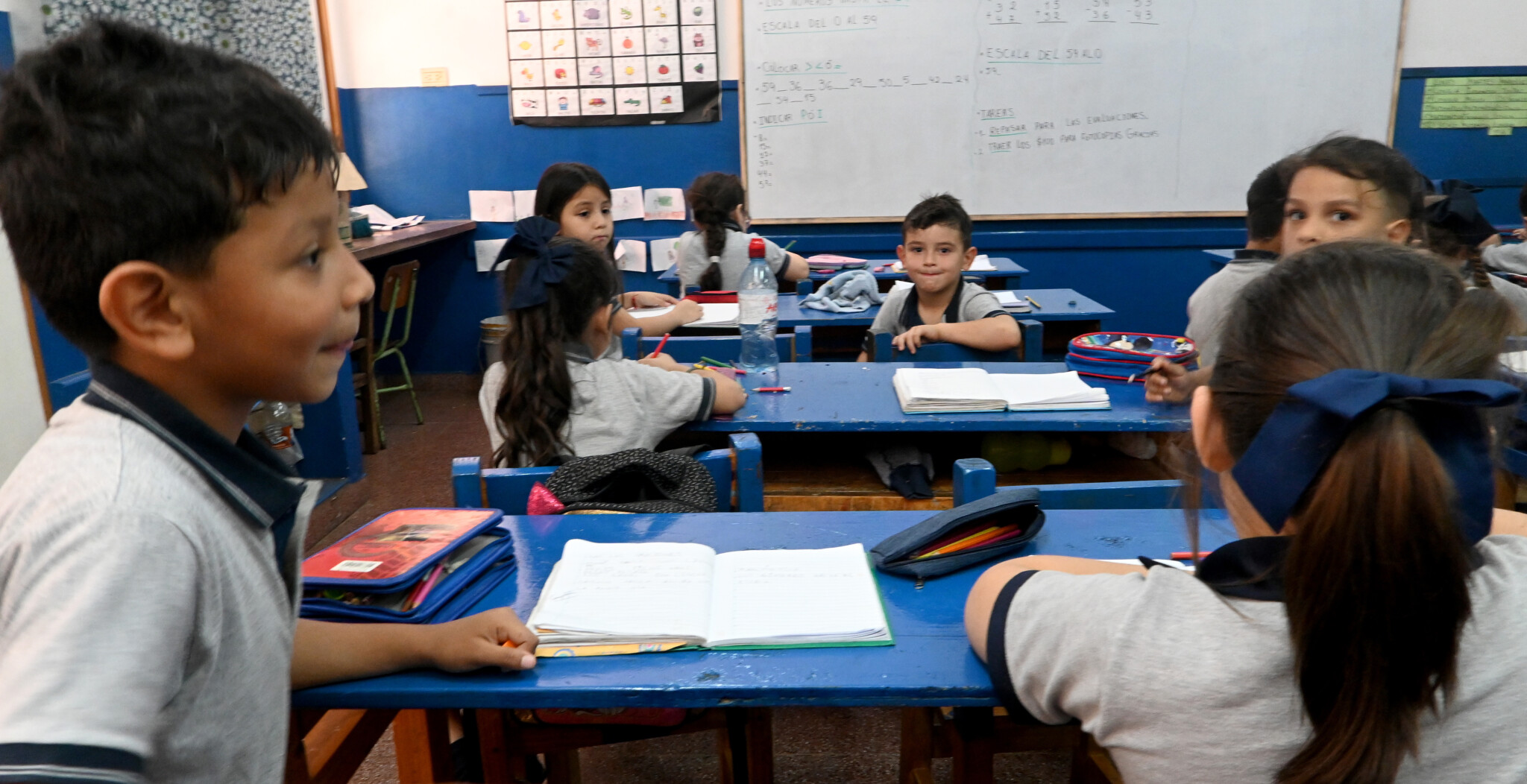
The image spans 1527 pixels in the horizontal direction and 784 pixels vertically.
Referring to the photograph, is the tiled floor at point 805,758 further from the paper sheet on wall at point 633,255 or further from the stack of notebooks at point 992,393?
the paper sheet on wall at point 633,255

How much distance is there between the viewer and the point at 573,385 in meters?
1.96

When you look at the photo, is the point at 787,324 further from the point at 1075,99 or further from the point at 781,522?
the point at 1075,99

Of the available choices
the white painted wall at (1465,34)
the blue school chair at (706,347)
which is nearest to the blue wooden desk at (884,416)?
the blue school chair at (706,347)

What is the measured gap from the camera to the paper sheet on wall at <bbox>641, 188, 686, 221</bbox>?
5.33 metres

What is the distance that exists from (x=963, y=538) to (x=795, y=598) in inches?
8.8

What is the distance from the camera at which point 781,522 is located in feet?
4.39

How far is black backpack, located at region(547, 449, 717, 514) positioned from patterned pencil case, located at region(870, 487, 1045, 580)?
37 cm

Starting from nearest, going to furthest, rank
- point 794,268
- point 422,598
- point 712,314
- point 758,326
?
point 422,598 < point 758,326 < point 712,314 < point 794,268

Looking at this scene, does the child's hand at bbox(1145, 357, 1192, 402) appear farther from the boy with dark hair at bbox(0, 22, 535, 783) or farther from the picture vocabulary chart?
the picture vocabulary chart

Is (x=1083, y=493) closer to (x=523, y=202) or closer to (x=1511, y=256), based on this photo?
(x=1511, y=256)

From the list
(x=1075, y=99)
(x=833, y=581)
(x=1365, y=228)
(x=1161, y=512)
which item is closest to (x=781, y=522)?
(x=833, y=581)

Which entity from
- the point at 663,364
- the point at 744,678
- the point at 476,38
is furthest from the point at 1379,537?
the point at 476,38

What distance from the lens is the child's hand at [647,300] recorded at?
3.71 metres

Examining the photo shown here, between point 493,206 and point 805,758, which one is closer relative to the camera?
point 805,758
